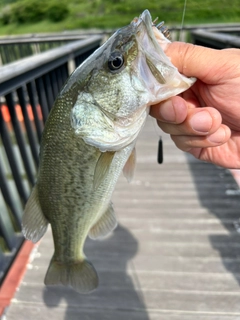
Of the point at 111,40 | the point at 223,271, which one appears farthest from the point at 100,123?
the point at 223,271

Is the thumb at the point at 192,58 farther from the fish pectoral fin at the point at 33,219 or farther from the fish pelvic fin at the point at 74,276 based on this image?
the fish pelvic fin at the point at 74,276

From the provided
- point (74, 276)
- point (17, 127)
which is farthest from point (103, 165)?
point (17, 127)

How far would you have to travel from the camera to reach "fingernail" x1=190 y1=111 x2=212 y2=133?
1.01m

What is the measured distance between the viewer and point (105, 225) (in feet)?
4.30

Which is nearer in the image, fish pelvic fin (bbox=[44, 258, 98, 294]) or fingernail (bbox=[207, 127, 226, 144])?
fingernail (bbox=[207, 127, 226, 144])

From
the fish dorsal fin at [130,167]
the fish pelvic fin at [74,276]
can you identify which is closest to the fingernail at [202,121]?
the fish dorsal fin at [130,167]

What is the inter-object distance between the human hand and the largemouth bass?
2.4 inches

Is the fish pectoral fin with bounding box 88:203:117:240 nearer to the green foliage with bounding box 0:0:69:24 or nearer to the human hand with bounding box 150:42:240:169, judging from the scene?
the human hand with bounding box 150:42:240:169

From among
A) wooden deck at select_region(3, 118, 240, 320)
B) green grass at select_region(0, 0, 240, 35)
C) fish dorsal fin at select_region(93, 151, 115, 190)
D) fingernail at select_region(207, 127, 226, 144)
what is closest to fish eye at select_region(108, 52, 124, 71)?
fish dorsal fin at select_region(93, 151, 115, 190)

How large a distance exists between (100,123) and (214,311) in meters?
1.15

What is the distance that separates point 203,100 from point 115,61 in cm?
42

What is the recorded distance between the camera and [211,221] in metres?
2.10

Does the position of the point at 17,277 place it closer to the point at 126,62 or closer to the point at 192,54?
the point at 126,62

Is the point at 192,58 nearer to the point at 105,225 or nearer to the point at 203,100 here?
the point at 203,100
